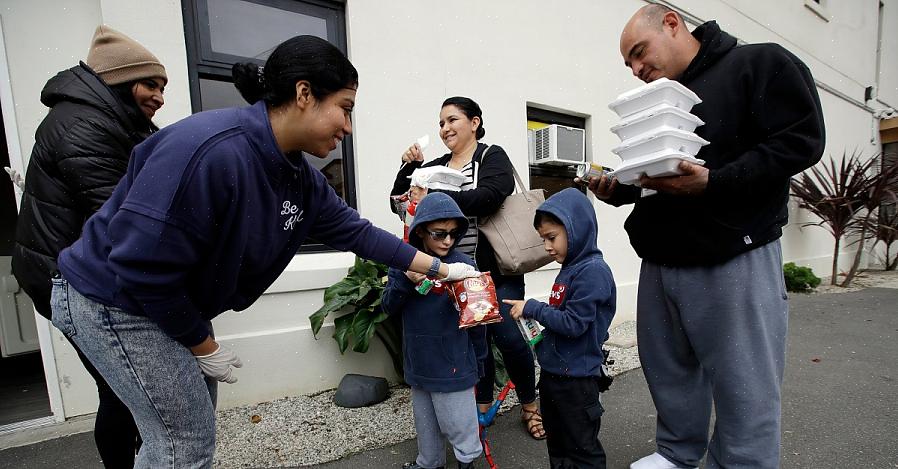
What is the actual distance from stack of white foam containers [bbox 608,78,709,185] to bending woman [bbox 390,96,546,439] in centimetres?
96

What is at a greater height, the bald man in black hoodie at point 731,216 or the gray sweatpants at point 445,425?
the bald man in black hoodie at point 731,216

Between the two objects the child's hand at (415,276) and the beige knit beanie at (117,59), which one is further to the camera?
the child's hand at (415,276)

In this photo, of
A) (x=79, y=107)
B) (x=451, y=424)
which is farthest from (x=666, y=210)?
(x=79, y=107)

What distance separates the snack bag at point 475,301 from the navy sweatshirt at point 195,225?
2.62ft

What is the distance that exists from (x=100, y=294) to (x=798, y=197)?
37.2ft

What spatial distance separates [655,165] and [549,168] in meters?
3.81

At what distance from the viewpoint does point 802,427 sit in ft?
9.07

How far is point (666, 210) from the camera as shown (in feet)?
6.10

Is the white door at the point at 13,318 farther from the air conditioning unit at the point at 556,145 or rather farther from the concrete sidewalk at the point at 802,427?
the air conditioning unit at the point at 556,145

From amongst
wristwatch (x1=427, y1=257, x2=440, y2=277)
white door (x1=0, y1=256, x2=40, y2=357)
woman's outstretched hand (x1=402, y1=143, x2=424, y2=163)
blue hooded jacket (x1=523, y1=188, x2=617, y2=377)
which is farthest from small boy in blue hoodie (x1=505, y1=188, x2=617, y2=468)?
white door (x1=0, y1=256, x2=40, y2=357)

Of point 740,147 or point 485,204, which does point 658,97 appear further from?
point 485,204

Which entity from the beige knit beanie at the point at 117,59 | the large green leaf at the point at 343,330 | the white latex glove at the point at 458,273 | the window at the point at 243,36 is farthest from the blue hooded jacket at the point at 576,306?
the window at the point at 243,36

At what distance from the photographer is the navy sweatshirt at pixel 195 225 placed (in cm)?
109

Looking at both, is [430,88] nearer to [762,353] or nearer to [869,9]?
[762,353]
